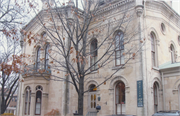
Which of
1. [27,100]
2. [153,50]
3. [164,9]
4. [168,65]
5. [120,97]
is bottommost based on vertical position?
[27,100]

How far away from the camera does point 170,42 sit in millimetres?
19125

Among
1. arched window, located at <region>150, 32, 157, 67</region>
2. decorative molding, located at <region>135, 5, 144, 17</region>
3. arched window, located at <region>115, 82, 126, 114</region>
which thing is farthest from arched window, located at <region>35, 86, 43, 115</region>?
decorative molding, located at <region>135, 5, 144, 17</region>

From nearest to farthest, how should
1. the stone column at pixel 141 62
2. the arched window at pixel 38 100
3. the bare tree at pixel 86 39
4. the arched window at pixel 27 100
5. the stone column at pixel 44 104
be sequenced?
the bare tree at pixel 86 39
the stone column at pixel 141 62
the stone column at pixel 44 104
the arched window at pixel 38 100
the arched window at pixel 27 100

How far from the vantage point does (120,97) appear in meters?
16.2

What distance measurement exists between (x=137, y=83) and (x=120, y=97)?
6.98ft

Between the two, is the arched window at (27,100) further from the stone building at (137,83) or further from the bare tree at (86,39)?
the bare tree at (86,39)

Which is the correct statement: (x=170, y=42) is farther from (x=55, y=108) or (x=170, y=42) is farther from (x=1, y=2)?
(x=1, y=2)

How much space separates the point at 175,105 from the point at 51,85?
403 inches

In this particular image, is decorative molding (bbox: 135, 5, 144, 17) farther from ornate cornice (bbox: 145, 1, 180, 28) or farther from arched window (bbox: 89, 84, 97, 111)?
arched window (bbox: 89, 84, 97, 111)

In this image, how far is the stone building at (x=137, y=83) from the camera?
15.0 m

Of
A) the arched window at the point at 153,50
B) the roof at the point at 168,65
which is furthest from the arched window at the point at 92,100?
the roof at the point at 168,65

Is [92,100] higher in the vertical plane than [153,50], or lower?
lower

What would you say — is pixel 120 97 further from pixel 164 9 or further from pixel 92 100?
pixel 164 9

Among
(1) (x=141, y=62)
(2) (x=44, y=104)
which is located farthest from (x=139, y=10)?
(2) (x=44, y=104)
